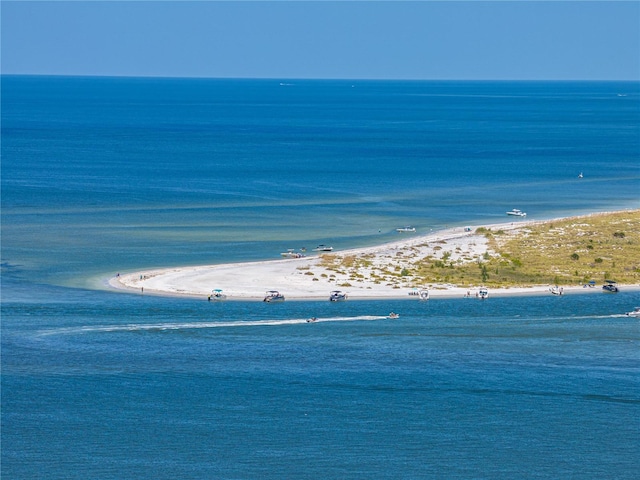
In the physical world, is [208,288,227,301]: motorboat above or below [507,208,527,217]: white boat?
below

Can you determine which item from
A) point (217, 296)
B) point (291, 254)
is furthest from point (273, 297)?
point (291, 254)

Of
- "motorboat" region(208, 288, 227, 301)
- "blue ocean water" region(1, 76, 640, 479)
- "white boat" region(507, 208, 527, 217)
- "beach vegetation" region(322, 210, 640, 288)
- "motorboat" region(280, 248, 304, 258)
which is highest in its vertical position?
"white boat" region(507, 208, 527, 217)

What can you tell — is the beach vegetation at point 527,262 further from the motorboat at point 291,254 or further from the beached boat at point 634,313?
the beached boat at point 634,313

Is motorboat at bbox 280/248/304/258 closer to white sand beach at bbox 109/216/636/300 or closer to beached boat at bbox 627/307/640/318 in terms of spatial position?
white sand beach at bbox 109/216/636/300

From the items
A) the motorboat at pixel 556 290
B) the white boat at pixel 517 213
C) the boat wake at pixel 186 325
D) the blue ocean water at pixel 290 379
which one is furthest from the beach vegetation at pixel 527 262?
the white boat at pixel 517 213

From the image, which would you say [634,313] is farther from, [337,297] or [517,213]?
[517,213]

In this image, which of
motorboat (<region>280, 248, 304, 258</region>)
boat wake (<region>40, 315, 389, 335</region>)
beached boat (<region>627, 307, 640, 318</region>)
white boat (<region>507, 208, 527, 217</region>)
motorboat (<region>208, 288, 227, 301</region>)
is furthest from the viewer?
white boat (<region>507, 208, 527, 217</region>)

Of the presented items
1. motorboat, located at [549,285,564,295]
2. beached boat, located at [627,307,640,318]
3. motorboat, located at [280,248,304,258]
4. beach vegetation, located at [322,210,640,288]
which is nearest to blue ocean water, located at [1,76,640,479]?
beached boat, located at [627,307,640,318]

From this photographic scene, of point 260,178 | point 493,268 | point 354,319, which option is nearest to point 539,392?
point 354,319

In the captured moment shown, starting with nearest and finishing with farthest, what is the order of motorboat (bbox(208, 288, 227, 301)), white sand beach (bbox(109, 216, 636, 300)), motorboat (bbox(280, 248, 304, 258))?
motorboat (bbox(208, 288, 227, 301)) → white sand beach (bbox(109, 216, 636, 300)) → motorboat (bbox(280, 248, 304, 258))
